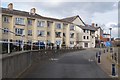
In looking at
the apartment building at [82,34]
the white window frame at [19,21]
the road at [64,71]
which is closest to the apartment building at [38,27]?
the white window frame at [19,21]

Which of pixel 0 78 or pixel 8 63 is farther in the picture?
pixel 8 63

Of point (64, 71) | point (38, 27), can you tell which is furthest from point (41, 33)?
point (64, 71)

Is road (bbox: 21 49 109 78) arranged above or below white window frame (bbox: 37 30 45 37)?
below

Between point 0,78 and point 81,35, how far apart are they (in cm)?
7756

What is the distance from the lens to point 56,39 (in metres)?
71.8

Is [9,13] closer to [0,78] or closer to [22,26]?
[22,26]

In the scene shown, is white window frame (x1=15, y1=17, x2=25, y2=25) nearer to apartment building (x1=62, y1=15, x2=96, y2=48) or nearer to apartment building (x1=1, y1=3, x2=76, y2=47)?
apartment building (x1=1, y1=3, x2=76, y2=47)

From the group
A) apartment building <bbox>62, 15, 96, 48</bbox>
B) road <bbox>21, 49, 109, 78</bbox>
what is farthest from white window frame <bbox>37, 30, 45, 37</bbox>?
road <bbox>21, 49, 109, 78</bbox>

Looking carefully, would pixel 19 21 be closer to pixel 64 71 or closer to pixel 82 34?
pixel 82 34

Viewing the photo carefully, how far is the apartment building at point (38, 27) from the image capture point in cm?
5773

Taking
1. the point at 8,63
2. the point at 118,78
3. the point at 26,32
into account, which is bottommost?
the point at 118,78

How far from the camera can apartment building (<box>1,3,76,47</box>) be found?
5773 cm

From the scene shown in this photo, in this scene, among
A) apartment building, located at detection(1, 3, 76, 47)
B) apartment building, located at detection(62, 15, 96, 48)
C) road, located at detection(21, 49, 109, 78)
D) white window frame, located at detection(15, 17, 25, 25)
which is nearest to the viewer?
road, located at detection(21, 49, 109, 78)

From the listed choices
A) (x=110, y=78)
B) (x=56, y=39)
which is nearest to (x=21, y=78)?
(x=110, y=78)
